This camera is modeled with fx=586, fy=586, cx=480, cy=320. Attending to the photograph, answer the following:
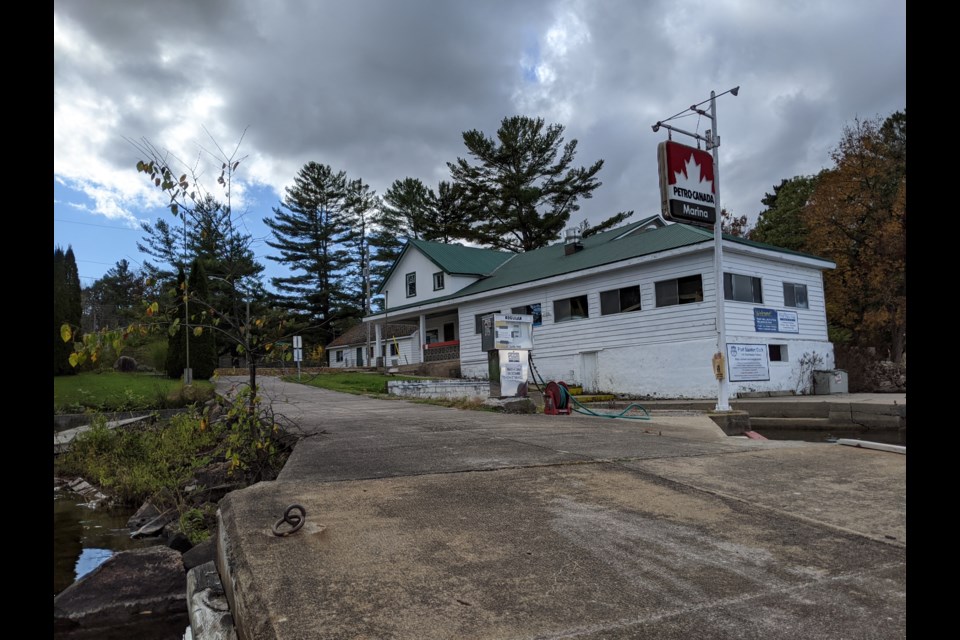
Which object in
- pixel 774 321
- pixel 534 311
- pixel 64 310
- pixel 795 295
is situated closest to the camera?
pixel 64 310

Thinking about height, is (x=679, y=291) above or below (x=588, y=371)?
above

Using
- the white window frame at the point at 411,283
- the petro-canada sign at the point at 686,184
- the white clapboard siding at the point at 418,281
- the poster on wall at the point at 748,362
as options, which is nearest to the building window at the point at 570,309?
the poster on wall at the point at 748,362

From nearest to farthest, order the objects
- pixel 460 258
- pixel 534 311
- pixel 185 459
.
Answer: pixel 185 459 < pixel 534 311 < pixel 460 258

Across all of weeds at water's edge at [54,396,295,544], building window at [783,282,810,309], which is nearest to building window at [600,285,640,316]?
building window at [783,282,810,309]

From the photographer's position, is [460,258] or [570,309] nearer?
[570,309]

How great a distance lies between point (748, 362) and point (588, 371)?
5.35m

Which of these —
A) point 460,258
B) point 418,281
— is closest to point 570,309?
point 460,258

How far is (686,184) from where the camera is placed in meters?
13.3

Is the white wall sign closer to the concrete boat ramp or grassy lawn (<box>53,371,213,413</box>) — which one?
grassy lawn (<box>53,371,213,413</box>)

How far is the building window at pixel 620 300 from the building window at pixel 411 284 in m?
13.6

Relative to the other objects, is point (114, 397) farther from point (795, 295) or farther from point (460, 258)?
point (795, 295)

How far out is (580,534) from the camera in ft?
10.5

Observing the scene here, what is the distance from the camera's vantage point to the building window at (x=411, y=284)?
3175cm
